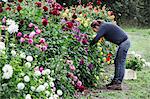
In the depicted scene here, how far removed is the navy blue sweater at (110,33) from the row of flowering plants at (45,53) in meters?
0.30

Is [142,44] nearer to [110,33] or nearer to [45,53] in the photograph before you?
[110,33]

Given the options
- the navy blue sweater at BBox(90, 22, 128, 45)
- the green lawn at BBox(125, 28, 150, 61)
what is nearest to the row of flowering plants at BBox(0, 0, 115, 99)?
the navy blue sweater at BBox(90, 22, 128, 45)

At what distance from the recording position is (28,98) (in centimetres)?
448

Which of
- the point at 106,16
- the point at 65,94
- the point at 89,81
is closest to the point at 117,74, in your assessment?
the point at 89,81

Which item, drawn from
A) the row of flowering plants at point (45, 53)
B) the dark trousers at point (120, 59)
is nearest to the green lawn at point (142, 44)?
the dark trousers at point (120, 59)

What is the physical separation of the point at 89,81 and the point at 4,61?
3798 millimetres

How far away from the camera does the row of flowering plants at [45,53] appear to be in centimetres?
470

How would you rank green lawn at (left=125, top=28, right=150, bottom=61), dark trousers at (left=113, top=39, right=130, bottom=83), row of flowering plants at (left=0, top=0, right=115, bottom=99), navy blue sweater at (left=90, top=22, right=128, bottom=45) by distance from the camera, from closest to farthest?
row of flowering plants at (left=0, top=0, right=115, bottom=99) < navy blue sweater at (left=90, top=22, right=128, bottom=45) < dark trousers at (left=113, top=39, right=130, bottom=83) < green lawn at (left=125, top=28, right=150, bottom=61)

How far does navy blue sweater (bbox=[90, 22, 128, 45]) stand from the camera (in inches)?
315

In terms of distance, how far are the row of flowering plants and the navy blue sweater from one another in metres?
0.30

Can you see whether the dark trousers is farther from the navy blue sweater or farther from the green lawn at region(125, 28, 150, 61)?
the green lawn at region(125, 28, 150, 61)

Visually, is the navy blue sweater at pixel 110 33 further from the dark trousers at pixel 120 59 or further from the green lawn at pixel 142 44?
the green lawn at pixel 142 44

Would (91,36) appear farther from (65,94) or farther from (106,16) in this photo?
(106,16)

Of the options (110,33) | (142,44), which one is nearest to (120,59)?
(110,33)
